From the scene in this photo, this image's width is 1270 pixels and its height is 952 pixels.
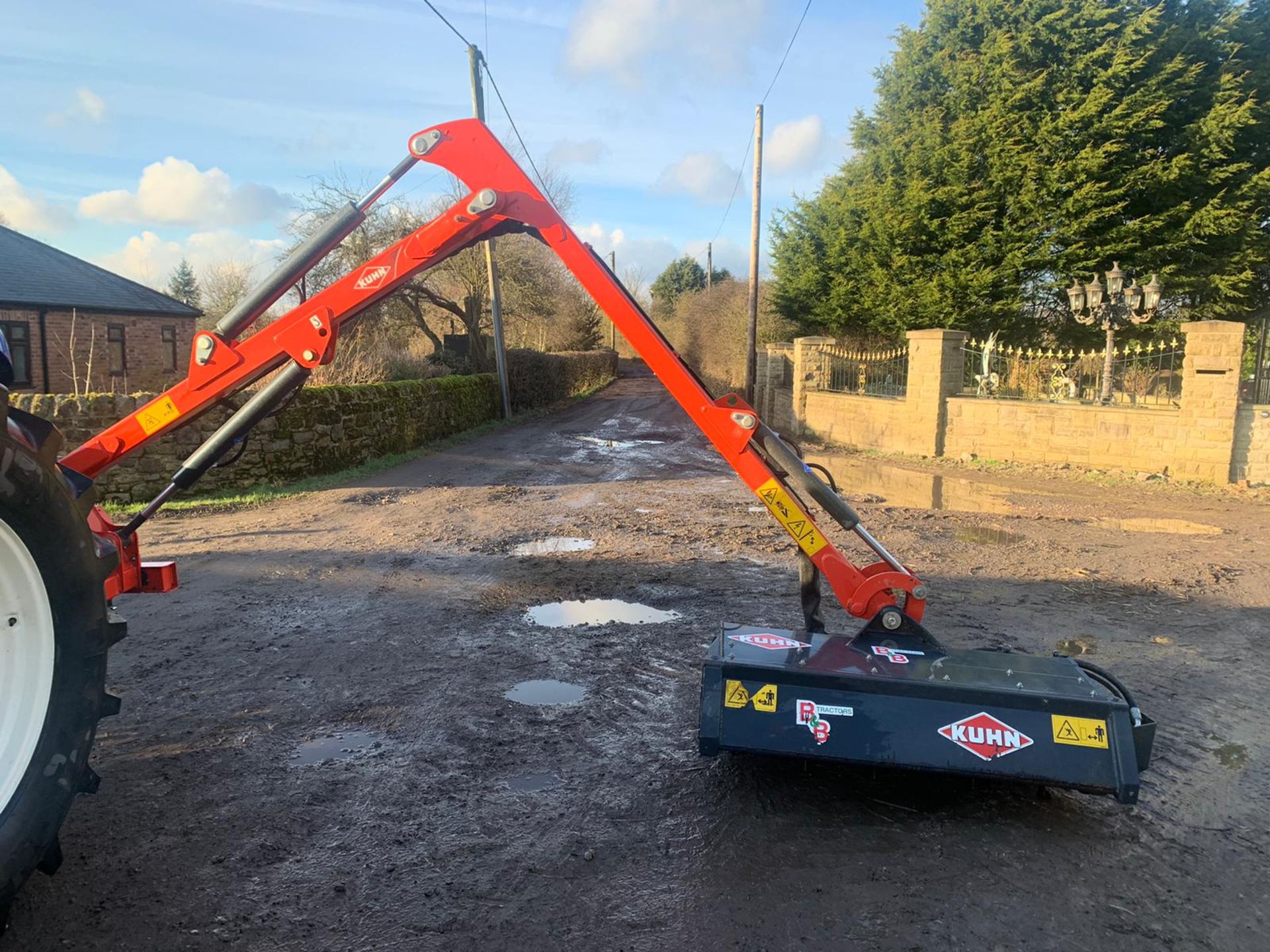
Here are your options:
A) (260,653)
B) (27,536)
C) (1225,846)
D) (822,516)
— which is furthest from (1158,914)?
(822,516)

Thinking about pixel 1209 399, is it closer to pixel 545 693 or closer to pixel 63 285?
pixel 545 693

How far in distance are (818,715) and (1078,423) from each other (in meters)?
11.9

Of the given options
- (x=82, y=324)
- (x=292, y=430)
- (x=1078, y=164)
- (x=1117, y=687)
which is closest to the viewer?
(x=1117, y=687)

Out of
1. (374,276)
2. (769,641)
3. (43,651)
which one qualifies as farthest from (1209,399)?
(43,651)

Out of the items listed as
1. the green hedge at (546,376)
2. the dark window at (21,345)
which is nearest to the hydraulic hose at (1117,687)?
the green hedge at (546,376)

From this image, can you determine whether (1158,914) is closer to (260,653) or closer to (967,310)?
(260,653)

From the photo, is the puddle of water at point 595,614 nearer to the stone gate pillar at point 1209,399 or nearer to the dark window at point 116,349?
the stone gate pillar at point 1209,399

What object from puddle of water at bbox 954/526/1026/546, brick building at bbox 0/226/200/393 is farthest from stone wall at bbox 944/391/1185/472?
brick building at bbox 0/226/200/393

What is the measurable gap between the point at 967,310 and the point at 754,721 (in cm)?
1967

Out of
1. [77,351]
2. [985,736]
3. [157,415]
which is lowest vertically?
[985,736]

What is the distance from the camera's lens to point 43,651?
265 cm

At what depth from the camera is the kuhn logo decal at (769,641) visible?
3799mm

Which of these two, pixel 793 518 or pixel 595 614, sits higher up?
pixel 793 518

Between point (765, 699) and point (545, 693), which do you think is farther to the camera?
point (545, 693)
